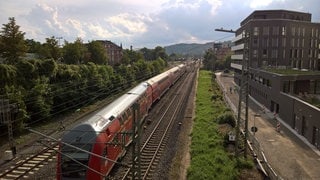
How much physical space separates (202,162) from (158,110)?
70.7 feet

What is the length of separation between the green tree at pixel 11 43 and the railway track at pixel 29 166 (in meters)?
31.0

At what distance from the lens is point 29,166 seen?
21.6m

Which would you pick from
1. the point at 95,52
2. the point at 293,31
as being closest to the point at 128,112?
the point at 293,31

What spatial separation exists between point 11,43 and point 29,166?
A: 1359 inches

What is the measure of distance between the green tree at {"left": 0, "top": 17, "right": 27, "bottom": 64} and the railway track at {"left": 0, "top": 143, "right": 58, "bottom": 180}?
30981mm

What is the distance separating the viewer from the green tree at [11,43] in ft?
168

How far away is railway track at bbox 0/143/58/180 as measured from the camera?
2008 centimetres

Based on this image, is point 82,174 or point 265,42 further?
point 265,42

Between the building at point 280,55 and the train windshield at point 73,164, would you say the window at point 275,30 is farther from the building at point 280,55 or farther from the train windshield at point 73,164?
the train windshield at point 73,164

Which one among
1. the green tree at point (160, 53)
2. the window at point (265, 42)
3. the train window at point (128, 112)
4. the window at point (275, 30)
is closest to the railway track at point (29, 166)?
the train window at point (128, 112)

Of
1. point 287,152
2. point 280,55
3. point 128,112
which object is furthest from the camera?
point 280,55

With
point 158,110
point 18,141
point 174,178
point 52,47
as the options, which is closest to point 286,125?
point 158,110

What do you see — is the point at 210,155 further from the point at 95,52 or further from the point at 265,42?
the point at 95,52

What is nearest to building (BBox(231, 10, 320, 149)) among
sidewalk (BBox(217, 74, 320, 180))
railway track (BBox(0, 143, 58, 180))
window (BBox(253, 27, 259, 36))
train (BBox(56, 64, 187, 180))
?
window (BBox(253, 27, 259, 36))
